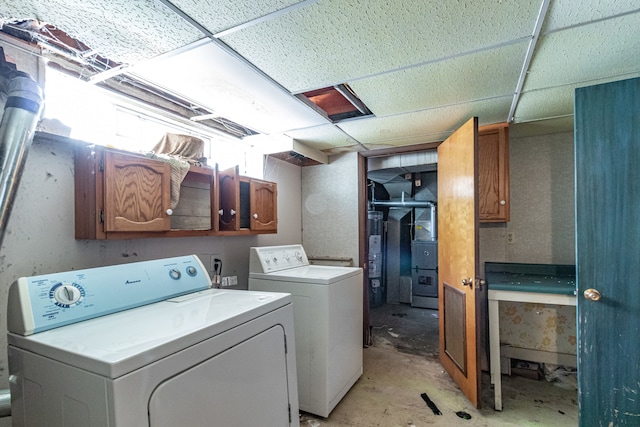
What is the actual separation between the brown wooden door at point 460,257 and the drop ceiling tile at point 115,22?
74.1 inches

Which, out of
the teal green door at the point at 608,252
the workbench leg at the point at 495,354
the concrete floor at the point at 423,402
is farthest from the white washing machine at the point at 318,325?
the teal green door at the point at 608,252

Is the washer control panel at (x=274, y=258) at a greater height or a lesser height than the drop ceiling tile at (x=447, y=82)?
lesser

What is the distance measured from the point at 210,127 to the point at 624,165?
8.76ft

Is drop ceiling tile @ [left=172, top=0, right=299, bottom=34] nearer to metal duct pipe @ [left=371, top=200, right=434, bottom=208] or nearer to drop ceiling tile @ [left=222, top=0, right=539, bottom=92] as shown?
drop ceiling tile @ [left=222, top=0, right=539, bottom=92]

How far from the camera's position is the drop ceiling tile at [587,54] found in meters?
1.28

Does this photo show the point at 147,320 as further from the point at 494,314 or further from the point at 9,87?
the point at 494,314

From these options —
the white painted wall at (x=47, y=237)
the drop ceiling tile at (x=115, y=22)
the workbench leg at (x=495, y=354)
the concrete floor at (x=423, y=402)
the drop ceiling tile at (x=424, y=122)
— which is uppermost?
the drop ceiling tile at (x=115, y=22)

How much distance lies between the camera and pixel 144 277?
1364 millimetres

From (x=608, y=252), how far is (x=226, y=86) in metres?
2.34

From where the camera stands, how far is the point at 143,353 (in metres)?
0.83

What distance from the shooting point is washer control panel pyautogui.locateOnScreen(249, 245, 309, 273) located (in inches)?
90.4

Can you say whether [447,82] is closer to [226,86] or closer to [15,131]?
[226,86]


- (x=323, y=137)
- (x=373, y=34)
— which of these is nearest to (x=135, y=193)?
(x=373, y=34)

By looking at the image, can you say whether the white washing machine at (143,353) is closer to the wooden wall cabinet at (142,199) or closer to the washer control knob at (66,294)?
the washer control knob at (66,294)
